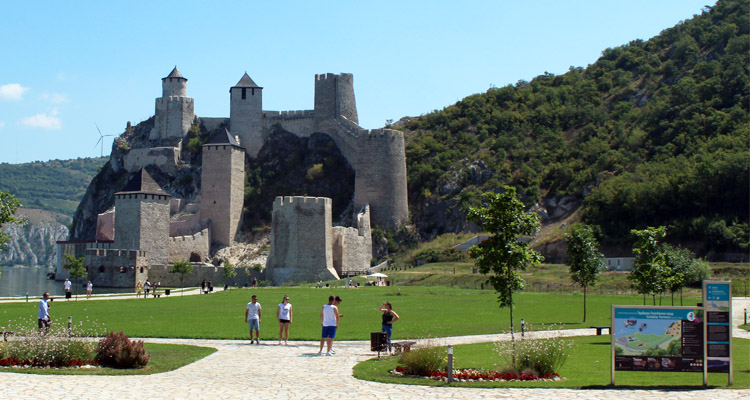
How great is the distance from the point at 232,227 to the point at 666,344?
57.6 metres

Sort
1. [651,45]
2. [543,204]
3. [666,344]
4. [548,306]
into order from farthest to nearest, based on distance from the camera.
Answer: [651,45], [543,204], [548,306], [666,344]

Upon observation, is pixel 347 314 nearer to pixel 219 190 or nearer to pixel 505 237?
pixel 505 237

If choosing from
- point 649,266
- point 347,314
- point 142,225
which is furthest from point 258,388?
point 142,225

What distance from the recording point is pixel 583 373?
606 inches

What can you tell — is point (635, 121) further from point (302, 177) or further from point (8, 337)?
point (8, 337)

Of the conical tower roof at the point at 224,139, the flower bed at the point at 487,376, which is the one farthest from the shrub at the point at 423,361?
the conical tower roof at the point at 224,139

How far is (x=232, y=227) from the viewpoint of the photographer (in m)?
68.8

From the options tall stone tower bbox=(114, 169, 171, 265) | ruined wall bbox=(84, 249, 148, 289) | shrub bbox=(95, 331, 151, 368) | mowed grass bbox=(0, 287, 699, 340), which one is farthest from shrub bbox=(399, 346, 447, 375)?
tall stone tower bbox=(114, 169, 171, 265)

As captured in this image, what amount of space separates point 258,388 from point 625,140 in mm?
62612

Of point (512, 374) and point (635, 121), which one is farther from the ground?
point (635, 121)

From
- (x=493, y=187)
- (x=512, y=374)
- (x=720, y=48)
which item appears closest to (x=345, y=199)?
(x=493, y=187)

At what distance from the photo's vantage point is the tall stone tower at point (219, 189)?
224 ft

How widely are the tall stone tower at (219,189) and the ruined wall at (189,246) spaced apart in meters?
→ 1.57

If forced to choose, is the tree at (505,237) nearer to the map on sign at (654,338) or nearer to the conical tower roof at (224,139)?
the map on sign at (654,338)
